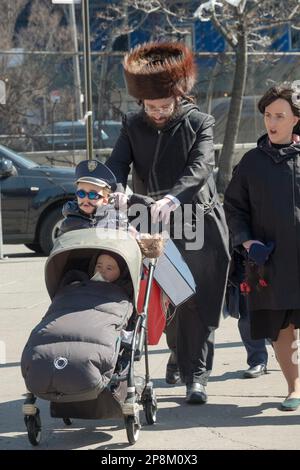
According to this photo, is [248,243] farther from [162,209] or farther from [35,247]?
[35,247]

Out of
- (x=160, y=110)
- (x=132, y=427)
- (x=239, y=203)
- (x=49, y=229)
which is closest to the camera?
(x=132, y=427)

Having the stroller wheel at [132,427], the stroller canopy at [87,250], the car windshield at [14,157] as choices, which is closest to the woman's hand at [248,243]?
the stroller canopy at [87,250]

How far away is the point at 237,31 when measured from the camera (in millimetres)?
24859

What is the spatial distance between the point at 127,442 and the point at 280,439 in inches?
31.6

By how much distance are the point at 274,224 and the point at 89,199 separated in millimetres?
1092

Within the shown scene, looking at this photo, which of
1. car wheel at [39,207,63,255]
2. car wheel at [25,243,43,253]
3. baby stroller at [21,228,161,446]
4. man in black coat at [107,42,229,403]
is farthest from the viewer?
car wheel at [25,243,43,253]

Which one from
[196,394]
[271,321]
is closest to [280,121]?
[271,321]

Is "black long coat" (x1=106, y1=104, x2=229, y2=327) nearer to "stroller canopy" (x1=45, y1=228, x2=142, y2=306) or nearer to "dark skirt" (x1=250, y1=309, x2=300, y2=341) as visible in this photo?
"dark skirt" (x1=250, y1=309, x2=300, y2=341)

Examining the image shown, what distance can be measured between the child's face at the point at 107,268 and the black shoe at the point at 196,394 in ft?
3.49

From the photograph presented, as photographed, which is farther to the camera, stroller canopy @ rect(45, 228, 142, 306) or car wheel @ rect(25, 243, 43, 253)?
car wheel @ rect(25, 243, 43, 253)

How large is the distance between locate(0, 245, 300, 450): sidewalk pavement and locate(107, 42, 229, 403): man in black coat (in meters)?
0.25

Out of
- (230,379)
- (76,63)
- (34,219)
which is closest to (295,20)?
(76,63)

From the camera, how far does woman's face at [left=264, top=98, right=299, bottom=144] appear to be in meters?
6.05

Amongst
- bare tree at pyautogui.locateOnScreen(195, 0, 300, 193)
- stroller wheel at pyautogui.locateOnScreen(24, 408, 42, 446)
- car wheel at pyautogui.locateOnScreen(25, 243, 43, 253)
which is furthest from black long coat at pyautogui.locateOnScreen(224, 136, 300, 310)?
bare tree at pyautogui.locateOnScreen(195, 0, 300, 193)
